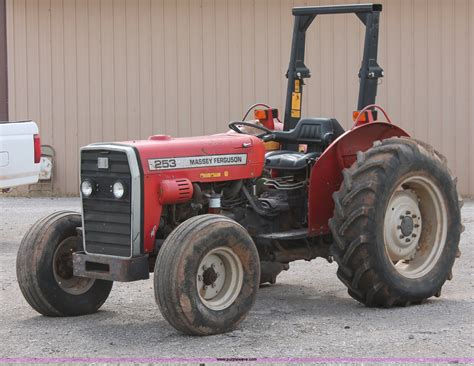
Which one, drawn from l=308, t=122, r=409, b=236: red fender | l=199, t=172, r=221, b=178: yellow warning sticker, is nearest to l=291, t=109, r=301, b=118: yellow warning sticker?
l=308, t=122, r=409, b=236: red fender

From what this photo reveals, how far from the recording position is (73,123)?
59.6 feet

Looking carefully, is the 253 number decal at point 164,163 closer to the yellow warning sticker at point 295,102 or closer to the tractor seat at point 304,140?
the tractor seat at point 304,140

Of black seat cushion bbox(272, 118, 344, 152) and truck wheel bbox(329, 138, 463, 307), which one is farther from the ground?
black seat cushion bbox(272, 118, 344, 152)

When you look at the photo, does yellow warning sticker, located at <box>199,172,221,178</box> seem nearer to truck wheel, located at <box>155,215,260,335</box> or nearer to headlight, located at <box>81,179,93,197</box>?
truck wheel, located at <box>155,215,260,335</box>

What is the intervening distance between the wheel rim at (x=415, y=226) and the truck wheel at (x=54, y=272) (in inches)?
89.3

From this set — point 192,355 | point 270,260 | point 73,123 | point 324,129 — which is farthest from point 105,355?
point 73,123

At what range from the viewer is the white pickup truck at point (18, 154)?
44.1 feet

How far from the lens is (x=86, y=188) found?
8.04 metres

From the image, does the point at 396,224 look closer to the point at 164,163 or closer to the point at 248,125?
the point at 248,125

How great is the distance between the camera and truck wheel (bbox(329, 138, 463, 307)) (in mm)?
8102

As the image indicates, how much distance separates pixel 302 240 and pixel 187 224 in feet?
5.29

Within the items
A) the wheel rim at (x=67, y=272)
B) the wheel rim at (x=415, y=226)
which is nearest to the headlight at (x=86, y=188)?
the wheel rim at (x=67, y=272)

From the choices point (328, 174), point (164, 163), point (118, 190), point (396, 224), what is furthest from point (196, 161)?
point (396, 224)

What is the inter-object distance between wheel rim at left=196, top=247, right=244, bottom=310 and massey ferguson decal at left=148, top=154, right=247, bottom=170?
75 cm
